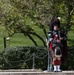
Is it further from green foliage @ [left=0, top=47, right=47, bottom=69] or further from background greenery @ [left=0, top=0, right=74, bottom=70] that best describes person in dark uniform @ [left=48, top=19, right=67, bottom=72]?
green foliage @ [left=0, top=47, right=47, bottom=69]

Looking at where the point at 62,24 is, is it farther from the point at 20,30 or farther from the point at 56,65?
the point at 56,65

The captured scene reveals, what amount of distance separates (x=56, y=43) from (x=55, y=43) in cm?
4

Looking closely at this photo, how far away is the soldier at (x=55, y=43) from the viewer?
39.4 ft

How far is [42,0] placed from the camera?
17.7m

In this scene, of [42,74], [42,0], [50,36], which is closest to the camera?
[42,74]

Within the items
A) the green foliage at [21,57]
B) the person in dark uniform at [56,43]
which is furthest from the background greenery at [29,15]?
the person in dark uniform at [56,43]

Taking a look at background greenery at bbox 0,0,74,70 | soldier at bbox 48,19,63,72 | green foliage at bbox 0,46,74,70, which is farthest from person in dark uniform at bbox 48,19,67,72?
green foliage at bbox 0,46,74,70

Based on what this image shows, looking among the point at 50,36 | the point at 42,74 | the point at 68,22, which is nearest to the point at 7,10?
the point at 68,22

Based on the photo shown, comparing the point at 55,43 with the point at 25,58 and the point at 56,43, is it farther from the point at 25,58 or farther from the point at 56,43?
the point at 25,58

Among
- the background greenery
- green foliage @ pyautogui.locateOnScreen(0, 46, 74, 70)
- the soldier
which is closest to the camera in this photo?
the soldier

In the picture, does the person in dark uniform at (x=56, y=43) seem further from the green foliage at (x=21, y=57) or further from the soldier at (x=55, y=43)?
the green foliage at (x=21, y=57)

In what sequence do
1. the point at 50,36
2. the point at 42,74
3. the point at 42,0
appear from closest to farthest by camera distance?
the point at 42,74
the point at 50,36
the point at 42,0

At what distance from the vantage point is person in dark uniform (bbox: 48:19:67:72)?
39.4 feet

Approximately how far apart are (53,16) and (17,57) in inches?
108
